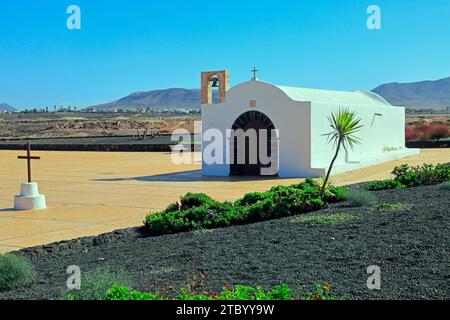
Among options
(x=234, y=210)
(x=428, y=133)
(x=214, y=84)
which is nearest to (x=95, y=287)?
(x=234, y=210)

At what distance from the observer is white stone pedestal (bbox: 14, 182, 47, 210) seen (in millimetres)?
12719

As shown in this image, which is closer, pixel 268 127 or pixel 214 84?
pixel 268 127

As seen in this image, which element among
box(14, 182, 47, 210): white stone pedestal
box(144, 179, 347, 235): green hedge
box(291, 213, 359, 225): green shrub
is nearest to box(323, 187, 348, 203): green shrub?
box(144, 179, 347, 235): green hedge

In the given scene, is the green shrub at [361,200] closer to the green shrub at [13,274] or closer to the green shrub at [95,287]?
the green shrub at [95,287]

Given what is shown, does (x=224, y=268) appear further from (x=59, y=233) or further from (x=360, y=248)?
(x=59, y=233)

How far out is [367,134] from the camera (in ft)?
79.3

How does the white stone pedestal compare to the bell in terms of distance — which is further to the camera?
the bell

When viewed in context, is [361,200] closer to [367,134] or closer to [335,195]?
[335,195]

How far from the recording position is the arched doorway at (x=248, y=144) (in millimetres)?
19609

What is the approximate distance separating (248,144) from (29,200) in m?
8.79

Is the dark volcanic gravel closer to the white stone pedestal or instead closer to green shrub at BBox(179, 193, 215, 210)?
green shrub at BBox(179, 193, 215, 210)

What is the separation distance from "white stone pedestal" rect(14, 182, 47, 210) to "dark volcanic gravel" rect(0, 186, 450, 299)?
4.32m

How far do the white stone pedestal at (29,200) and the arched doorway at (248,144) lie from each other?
27.3ft
